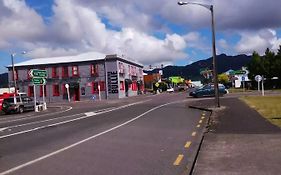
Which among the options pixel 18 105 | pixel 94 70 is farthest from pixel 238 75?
pixel 18 105

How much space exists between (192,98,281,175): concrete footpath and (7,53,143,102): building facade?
187 ft

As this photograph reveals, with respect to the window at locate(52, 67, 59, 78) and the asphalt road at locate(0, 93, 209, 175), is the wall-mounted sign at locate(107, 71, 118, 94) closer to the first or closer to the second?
the window at locate(52, 67, 59, 78)

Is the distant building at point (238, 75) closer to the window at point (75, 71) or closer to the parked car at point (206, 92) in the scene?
the parked car at point (206, 92)

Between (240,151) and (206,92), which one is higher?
(206,92)

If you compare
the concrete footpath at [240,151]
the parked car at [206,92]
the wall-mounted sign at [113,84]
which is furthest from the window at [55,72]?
the concrete footpath at [240,151]

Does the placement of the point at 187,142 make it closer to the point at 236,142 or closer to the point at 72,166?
the point at 236,142

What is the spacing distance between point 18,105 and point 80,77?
31045mm

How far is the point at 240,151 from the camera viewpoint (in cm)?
1143

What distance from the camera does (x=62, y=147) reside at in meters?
14.0

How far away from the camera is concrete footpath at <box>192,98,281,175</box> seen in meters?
9.15

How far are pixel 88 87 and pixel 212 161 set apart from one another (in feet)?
219

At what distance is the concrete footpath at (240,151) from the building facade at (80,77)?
5688 cm

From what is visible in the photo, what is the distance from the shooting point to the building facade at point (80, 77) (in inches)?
2960

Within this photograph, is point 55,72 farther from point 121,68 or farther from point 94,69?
point 121,68
